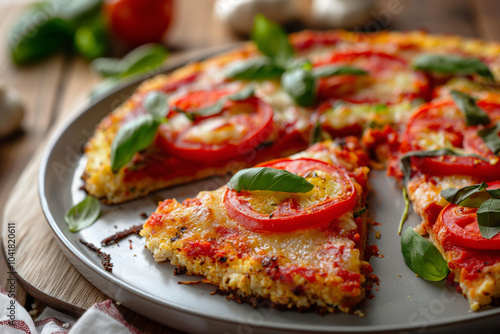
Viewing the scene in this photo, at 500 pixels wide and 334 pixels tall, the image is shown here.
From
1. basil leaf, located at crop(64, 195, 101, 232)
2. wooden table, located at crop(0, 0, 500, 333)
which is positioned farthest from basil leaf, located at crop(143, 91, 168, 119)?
wooden table, located at crop(0, 0, 500, 333)

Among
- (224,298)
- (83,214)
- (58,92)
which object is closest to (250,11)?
(58,92)

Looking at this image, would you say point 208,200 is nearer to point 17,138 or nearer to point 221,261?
point 221,261

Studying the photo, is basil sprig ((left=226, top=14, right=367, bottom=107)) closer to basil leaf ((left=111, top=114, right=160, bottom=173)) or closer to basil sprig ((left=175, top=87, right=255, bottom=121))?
basil sprig ((left=175, top=87, right=255, bottom=121))

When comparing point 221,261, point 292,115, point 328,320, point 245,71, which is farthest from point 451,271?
point 245,71

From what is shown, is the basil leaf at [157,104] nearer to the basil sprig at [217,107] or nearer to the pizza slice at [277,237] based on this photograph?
the basil sprig at [217,107]

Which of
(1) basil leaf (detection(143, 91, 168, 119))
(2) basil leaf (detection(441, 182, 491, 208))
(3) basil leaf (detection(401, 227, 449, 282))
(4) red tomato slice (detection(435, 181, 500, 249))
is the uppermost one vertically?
(1) basil leaf (detection(143, 91, 168, 119))

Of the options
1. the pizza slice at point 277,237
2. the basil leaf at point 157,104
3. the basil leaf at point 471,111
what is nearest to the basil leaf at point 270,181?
the pizza slice at point 277,237
